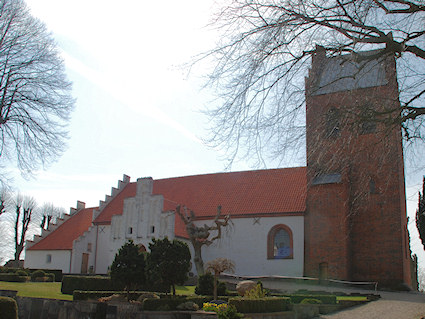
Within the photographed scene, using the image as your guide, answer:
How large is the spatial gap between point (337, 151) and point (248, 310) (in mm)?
7598

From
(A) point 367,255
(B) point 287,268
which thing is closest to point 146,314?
(B) point 287,268

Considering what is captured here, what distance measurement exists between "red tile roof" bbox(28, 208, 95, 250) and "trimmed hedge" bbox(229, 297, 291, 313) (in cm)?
2050

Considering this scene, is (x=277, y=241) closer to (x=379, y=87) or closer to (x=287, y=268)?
(x=287, y=268)

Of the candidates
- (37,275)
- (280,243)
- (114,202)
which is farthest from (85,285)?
(114,202)

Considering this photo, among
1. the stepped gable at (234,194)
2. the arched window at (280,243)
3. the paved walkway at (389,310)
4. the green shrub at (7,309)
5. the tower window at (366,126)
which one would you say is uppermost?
the stepped gable at (234,194)

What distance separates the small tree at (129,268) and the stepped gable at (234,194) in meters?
11.7

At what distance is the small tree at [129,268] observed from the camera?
18750 mm

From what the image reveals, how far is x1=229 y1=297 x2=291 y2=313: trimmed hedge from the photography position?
15.4 metres

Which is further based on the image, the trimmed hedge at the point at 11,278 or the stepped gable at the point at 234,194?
the stepped gable at the point at 234,194

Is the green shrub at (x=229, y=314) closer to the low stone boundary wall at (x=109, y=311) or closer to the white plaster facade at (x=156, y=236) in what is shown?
the low stone boundary wall at (x=109, y=311)

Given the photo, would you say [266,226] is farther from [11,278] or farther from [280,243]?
[11,278]

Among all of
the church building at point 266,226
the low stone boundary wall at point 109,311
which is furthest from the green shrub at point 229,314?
the church building at point 266,226

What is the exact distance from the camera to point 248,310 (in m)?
15.3

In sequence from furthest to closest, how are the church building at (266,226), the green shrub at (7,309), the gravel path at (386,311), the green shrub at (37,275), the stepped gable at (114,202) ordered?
the stepped gable at (114,202) → the green shrub at (37,275) → the church building at (266,226) → the gravel path at (386,311) → the green shrub at (7,309)
